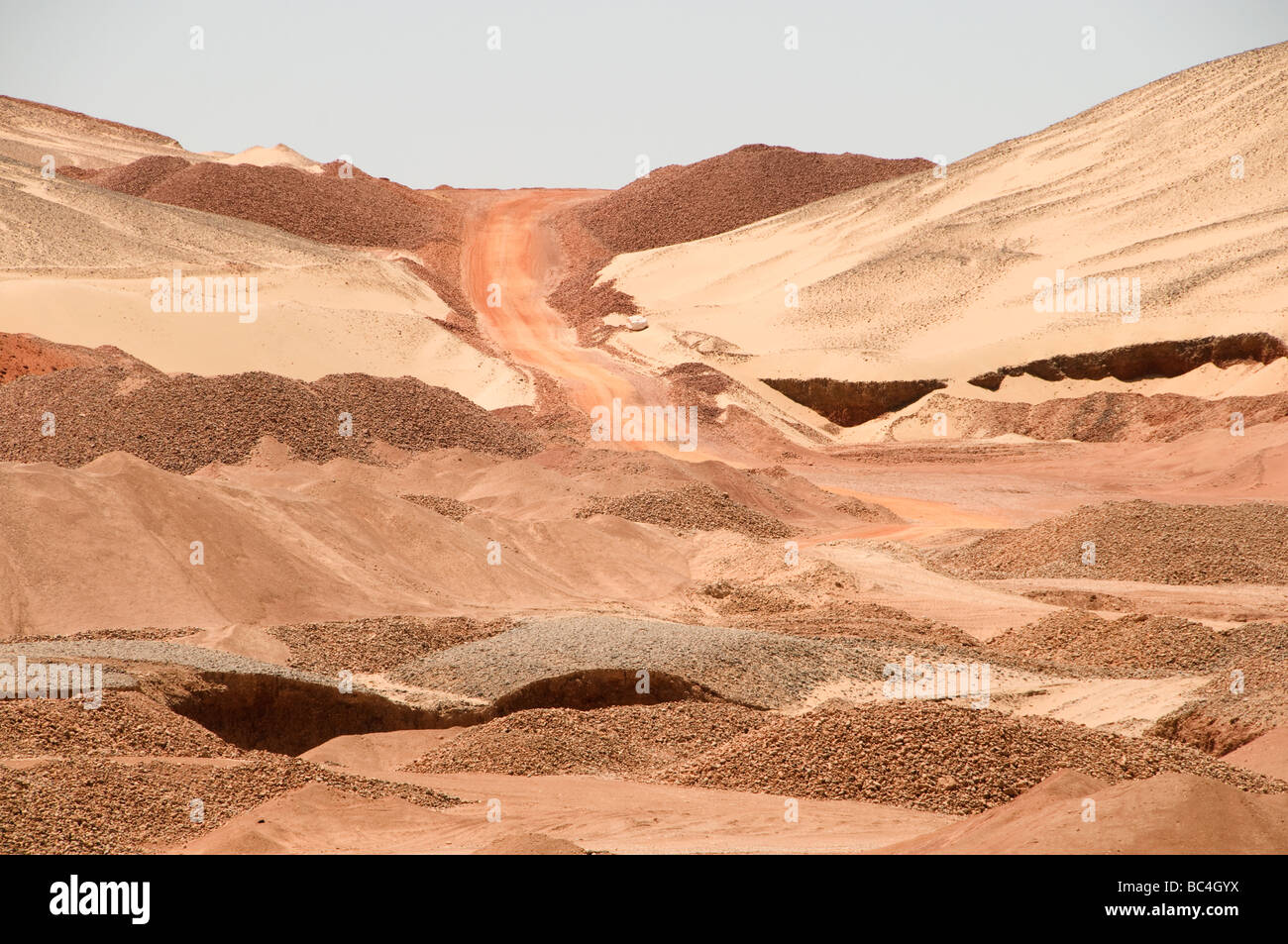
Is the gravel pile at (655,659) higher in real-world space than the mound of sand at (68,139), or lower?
lower

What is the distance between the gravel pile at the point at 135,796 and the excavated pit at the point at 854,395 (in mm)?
32558

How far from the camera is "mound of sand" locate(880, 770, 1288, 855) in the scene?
7633 millimetres

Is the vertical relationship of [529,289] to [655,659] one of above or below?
above

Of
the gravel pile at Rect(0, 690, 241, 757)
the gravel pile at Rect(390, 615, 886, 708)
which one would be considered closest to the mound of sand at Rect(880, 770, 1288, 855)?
the gravel pile at Rect(0, 690, 241, 757)

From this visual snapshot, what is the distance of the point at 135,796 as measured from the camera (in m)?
9.66

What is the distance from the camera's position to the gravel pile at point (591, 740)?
12453 millimetres

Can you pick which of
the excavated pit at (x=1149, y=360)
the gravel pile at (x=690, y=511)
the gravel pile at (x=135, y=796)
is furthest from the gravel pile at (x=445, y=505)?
the excavated pit at (x=1149, y=360)

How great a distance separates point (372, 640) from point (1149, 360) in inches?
1157

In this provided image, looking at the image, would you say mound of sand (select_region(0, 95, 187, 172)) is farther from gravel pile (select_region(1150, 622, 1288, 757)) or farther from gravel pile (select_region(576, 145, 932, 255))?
gravel pile (select_region(1150, 622, 1288, 757))

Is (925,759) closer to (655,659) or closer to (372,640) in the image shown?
(655,659)

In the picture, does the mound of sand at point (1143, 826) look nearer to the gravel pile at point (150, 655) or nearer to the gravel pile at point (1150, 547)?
the gravel pile at point (150, 655)

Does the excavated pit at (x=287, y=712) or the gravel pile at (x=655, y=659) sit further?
the gravel pile at (x=655, y=659)

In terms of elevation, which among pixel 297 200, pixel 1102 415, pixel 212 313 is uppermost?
pixel 297 200

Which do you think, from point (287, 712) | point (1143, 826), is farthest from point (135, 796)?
point (1143, 826)
